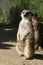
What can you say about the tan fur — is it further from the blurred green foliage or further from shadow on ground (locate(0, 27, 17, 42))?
the blurred green foliage

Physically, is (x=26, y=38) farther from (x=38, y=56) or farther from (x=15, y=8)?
(x=15, y=8)

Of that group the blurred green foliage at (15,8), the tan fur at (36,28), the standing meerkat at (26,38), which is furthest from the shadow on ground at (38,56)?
the blurred green foliage at (15,8)

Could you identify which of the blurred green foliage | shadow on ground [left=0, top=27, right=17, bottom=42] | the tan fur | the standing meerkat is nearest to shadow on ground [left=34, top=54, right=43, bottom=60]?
the standing meerkat

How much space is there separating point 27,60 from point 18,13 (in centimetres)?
1346

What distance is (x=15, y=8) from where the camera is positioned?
23688 mm

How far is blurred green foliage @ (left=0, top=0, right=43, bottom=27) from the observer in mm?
16858

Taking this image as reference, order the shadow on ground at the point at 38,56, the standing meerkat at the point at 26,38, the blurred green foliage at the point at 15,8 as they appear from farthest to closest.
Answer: the blurred green foliage at the point at 15,8, the shadow on ground at the point at 38,56, the standing meerkat at the point at 26,38

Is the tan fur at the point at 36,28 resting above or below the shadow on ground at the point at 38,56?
above

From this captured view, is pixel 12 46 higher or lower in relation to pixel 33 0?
lower

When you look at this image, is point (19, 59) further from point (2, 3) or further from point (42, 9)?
point (2, 3)

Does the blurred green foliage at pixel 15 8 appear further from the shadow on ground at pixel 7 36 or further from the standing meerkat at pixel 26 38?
the standing meerkat at pixel 26 38

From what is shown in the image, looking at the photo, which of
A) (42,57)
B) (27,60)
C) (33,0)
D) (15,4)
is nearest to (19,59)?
(27,60)

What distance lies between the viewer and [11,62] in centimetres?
947

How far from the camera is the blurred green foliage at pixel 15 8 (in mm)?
16858
